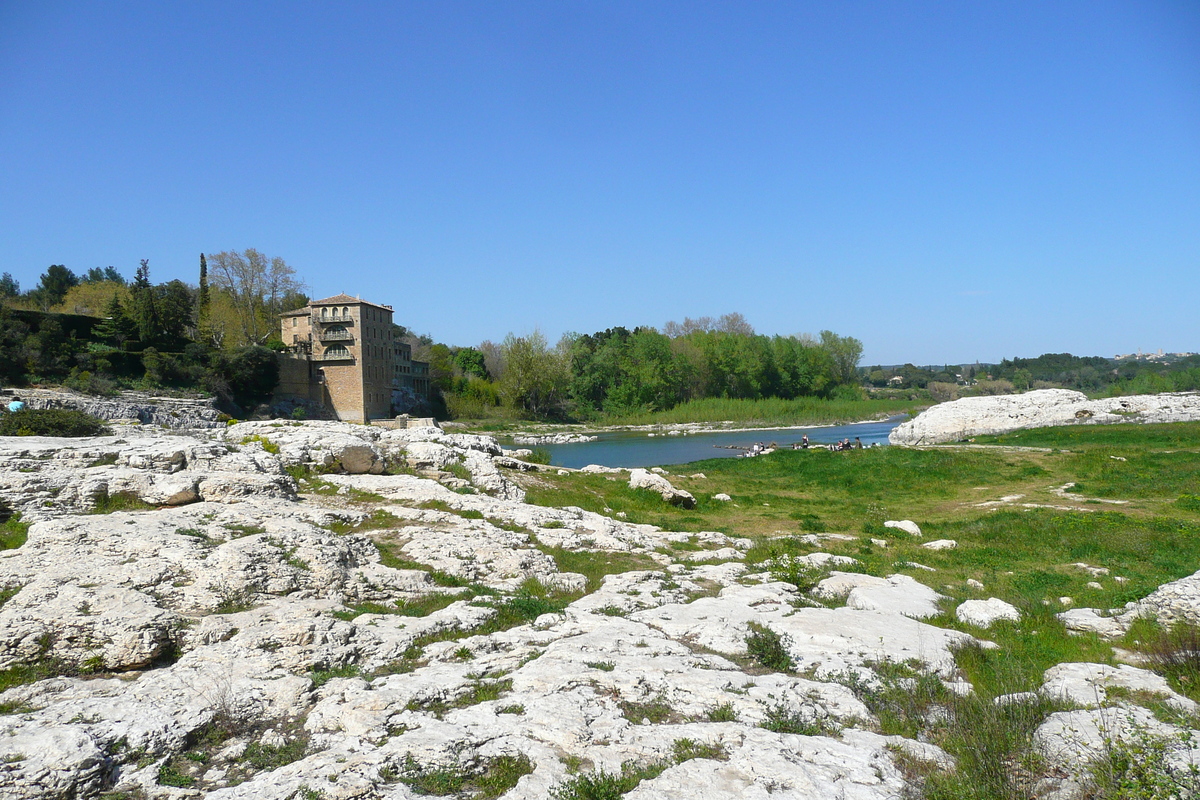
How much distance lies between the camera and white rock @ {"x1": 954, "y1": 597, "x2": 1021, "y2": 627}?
983 cm

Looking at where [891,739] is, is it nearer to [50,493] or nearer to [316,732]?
[316,732]

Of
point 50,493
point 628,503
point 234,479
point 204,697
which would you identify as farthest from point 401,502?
point 204,697

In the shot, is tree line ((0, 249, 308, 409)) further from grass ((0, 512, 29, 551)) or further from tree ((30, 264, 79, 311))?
grass ((0, 512, 29, 551))

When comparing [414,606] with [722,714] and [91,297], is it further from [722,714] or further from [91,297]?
[91,297]

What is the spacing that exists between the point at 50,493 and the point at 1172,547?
79.4 ft

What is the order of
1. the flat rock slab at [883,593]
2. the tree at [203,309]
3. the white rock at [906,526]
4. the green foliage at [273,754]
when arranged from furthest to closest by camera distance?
the tree at [203,309] < the white rock at [906,526] < the flat rock slab at [883,593] < the green foliage at [273,754]

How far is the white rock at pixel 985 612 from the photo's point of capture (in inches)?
387

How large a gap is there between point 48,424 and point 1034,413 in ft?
188

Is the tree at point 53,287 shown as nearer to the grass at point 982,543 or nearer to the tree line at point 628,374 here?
the tree line at point 628,374

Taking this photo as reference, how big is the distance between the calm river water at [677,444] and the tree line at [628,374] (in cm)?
1665

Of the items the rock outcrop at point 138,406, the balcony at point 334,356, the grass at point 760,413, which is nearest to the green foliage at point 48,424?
the rock outcrop at point 138,406

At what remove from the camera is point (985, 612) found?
10055 millimetres

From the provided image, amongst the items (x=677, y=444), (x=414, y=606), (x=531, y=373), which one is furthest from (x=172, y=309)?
(x=414, y=606)

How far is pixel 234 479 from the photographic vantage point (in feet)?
47.3
